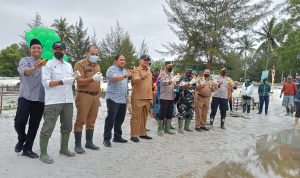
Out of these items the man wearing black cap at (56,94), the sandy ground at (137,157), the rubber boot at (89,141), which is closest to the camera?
the sandy ground at (137,157)

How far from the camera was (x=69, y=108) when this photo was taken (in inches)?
236

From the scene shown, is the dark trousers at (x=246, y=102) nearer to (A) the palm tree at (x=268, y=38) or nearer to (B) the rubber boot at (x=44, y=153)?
(B) the rubber boot at (x=44, y=153)

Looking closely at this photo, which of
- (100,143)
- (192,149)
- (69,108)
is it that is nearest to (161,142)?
(192,149)

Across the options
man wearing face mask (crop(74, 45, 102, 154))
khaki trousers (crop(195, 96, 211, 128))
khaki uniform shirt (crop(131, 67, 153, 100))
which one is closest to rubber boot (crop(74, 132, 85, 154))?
man wearing face mask (crop(74, 45, 102, 154))

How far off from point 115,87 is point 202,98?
132 inches

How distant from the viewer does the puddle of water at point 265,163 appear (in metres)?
5.88

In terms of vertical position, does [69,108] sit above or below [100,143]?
above

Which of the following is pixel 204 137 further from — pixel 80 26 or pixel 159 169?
pixel 80 26

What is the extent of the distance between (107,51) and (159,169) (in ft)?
108

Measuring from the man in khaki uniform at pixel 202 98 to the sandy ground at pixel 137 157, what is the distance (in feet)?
1.58

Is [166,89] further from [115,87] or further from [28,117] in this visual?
[28,117]

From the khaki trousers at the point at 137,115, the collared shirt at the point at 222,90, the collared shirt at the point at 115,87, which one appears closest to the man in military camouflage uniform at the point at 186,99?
the collared shirt at the point at 222,90

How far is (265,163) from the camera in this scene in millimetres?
6656

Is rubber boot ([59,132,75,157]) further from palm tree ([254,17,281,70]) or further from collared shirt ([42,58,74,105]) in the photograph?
palm tree ([254,17,281,70])
